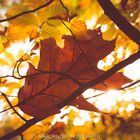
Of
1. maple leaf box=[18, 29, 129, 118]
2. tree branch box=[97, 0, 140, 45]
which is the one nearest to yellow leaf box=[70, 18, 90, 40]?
maple leaf box=[18, 29, 129, 118]

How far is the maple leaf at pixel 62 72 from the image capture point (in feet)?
3.52

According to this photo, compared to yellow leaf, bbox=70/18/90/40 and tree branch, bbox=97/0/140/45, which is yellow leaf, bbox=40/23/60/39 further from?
tree branch, bbox=97/0/140/45

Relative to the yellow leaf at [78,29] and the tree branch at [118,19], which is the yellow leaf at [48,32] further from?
the tree branch at [118,19]

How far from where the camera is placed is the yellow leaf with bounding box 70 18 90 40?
1.00m

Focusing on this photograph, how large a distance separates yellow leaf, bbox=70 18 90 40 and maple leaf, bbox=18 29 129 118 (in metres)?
0.05

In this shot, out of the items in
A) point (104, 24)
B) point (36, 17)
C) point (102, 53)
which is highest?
point (36, 17)

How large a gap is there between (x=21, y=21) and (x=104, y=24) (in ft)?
1.14

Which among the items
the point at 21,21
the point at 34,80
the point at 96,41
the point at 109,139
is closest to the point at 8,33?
the point at 21,21

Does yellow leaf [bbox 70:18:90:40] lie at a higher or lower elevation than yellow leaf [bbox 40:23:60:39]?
lower

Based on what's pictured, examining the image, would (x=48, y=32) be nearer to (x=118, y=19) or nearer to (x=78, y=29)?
(x=78, y=29)

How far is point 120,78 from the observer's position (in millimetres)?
1061

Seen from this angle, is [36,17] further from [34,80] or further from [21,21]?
[34,80]

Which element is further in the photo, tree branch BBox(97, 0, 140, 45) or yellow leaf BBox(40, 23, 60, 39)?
yellow leaf BBox(40, 23, 60, 39)

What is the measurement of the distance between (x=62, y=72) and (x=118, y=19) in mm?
339
